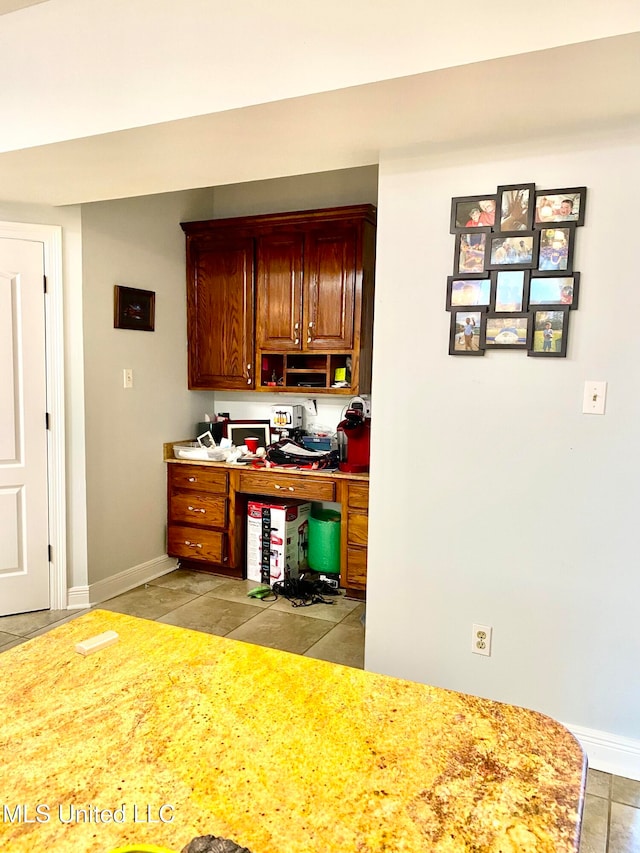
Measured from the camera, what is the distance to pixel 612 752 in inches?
81.8

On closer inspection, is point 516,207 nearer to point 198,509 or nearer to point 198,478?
point 198,478

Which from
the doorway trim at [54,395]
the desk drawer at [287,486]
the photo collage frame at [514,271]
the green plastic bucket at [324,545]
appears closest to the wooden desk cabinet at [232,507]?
the desk drawer at [287,486]

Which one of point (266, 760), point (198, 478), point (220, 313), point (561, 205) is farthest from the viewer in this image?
point (220, 313)

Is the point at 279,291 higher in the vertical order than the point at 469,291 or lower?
higher

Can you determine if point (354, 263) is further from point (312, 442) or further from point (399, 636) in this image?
point (399, 636)

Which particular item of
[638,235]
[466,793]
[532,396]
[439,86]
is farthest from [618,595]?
[439,86]

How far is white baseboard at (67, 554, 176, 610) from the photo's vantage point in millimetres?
3471

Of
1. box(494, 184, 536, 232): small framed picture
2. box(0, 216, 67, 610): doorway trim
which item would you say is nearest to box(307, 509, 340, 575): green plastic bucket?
box(0, 216, 67, 610): doorway trim

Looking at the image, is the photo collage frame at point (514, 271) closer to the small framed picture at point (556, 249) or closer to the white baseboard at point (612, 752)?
the small framed picture at point (556, 249)

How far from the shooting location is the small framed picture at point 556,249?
202cm

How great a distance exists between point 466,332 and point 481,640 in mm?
1198

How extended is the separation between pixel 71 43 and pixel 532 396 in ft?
7.16

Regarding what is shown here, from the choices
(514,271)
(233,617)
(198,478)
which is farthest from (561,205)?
(198,478)

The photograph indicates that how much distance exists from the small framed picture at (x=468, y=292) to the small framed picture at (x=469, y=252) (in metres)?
0.03
